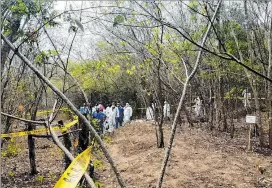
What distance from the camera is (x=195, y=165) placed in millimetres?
9406

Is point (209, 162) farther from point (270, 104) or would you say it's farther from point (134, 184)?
point (270, 104)

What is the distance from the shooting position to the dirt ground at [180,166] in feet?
27.7

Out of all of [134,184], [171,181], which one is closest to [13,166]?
[134,184]

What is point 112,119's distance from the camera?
20.3m

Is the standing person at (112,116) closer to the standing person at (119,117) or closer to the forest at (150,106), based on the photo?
the standing person at (119,117)

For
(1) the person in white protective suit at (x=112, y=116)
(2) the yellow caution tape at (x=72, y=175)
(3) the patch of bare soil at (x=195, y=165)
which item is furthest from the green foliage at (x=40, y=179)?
(1) the person in white protective suit at (x=112, y=116)

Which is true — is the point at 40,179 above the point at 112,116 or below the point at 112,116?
below

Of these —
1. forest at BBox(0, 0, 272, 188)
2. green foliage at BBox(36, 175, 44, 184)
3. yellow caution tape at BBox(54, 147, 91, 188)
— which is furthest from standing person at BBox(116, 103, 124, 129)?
yellow caution tape at BBox(54, 147, 91, 188)

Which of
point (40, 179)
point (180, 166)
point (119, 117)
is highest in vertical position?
point (119, 117)

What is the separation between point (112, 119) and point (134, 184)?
38.7 ft

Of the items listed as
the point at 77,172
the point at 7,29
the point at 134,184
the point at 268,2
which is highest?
the point at 268,2

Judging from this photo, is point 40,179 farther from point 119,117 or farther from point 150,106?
point 119,117

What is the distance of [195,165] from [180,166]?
1.35 ft

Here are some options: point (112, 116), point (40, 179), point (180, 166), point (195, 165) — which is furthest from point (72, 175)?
point (112, 116)
